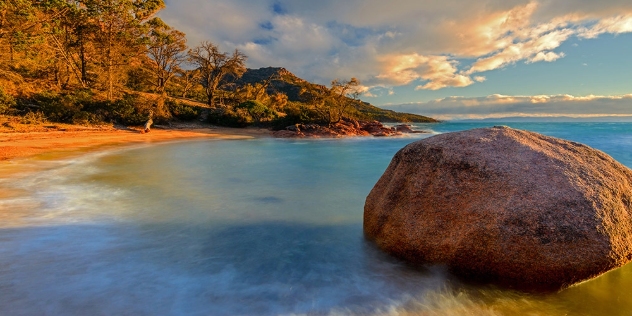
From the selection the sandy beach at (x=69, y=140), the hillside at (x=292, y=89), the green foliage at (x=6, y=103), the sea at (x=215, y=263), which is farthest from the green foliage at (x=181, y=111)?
the hillside at (x=292, y=89)

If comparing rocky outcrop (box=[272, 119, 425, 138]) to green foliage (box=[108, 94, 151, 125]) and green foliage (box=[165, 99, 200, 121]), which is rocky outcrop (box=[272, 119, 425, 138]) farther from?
green foliage (box=[108, 94, 151, 125])

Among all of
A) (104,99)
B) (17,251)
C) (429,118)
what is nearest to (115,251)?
(17,251)

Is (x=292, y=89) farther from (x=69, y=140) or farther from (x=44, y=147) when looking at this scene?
(x=44, y=147)

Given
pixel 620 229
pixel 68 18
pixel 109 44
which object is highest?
pixel 68 18

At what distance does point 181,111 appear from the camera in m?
30.0

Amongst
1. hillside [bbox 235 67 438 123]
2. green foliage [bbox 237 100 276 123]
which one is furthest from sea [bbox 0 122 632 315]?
hillside [bbox 235 67 438 123]

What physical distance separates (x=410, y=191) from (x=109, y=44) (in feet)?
112

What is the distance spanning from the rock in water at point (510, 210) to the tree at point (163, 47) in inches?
1377

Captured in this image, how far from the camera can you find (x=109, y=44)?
94.3 ft

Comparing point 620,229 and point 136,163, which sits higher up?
point 620,229

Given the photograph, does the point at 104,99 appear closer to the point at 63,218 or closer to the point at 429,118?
the point at 63,218

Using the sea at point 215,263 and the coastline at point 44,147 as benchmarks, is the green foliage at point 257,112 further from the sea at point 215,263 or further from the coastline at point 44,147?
the sea at point 215,263

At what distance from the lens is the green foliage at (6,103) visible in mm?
18470

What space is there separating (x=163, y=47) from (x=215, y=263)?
127ft
